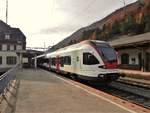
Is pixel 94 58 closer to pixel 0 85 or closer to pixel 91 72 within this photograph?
pixel 91 72

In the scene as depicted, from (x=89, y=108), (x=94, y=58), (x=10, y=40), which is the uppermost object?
(x=10, y=40)

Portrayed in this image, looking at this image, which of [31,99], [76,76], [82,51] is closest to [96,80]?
[82,51]

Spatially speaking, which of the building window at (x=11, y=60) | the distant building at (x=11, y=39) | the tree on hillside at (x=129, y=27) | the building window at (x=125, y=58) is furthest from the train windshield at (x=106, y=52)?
the distant building at (x=11, y=39)

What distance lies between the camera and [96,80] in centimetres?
1952

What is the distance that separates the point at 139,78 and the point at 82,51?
23.3 ft

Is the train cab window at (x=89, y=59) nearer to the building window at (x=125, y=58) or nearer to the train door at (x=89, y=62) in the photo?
the train door at (x=89, y=62)

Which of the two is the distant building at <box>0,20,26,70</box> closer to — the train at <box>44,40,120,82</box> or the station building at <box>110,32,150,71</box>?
the station building at <box>110,32,150,71</box>

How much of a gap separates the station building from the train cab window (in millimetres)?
9194

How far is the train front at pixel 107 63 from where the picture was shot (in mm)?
19250

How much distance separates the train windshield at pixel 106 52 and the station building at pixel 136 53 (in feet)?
28.0

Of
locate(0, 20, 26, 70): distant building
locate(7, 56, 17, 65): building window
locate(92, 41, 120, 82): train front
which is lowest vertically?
locate(92, 41, 120, 82): train front

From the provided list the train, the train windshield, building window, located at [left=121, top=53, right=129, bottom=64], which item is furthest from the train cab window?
building window, located at [left=121, top=53, right=129, bottom=64]

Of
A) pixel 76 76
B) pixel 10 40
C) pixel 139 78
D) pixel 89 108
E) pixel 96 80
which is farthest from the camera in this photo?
pixel 10 40

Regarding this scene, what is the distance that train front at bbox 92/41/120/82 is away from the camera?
19.2m
